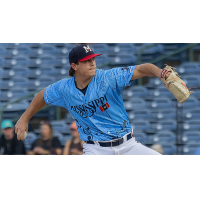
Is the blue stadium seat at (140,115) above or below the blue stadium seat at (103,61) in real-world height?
below

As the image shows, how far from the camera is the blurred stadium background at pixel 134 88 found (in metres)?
5.80

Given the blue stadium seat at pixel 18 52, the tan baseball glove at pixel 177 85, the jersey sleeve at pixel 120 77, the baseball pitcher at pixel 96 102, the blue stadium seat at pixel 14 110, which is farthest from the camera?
the blue stadium seat at pixel 18 52

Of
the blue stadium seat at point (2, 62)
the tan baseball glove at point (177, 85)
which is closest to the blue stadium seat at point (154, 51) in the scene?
the blue stadium seat at point (2, 62)

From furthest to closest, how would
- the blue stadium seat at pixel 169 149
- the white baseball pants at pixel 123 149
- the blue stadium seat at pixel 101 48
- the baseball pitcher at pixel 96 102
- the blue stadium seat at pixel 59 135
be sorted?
the blue stadium seat at pixel 101 48 < the blue stadium seat at pixel 59 135 < the blue stadium seat at pixel 169 149 < the white baseball pants at pixel 123 149 < the baseball pitcher at pixel 96 102

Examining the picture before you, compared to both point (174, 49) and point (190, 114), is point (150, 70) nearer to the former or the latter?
point (190, 114)

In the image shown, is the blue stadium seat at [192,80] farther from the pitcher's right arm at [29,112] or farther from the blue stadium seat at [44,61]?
the pitcher's right arm at [29,112]

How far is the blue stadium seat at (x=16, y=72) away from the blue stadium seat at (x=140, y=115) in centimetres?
246

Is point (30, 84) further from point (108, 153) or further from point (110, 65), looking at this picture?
point (108, 153)

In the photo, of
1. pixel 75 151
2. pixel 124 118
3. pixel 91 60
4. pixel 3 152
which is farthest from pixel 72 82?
pixel 3 152

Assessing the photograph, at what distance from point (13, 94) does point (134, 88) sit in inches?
102

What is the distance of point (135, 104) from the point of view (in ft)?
19.9

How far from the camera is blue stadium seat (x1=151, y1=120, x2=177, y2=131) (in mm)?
5809

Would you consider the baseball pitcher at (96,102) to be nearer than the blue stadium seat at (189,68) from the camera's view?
Yes

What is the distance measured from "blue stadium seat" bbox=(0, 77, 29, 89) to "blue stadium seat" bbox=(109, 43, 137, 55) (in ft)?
6.44
